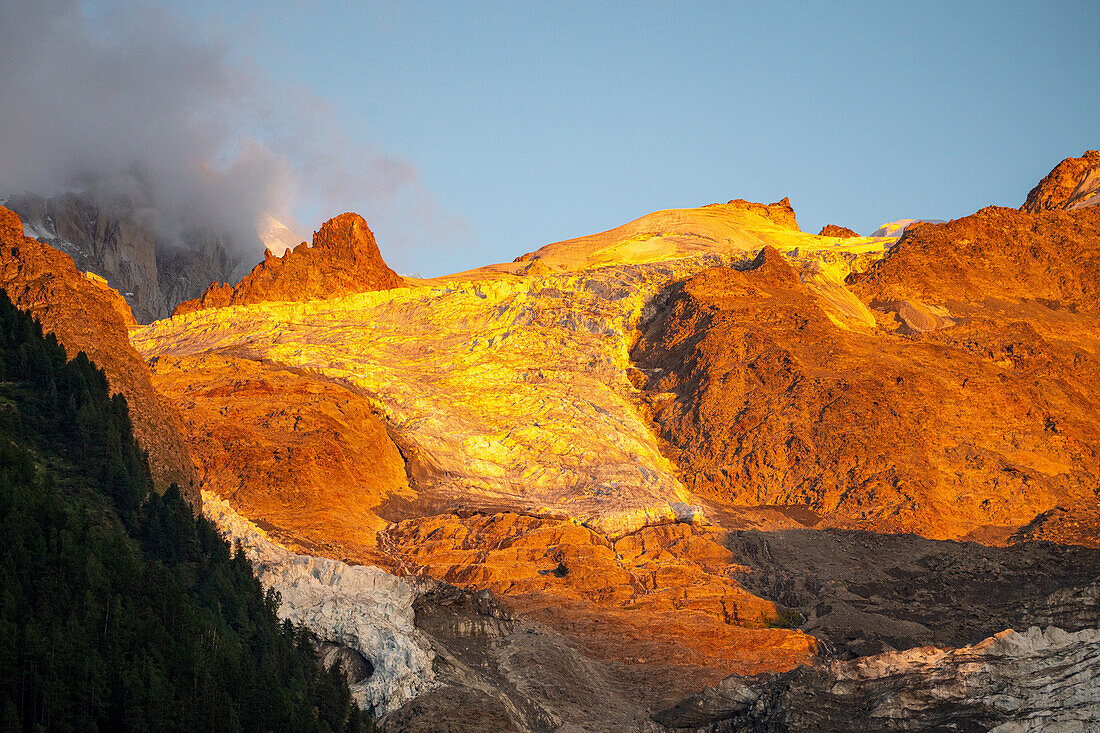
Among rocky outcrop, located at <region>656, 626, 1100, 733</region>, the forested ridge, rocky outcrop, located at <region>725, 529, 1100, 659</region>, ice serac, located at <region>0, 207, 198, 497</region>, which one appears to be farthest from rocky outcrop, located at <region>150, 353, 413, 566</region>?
rocky outcrop, located at <region>656, 626, 1100, 733</region>

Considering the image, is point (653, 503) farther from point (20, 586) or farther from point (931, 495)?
point (20, 586)

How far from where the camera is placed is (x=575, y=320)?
134750 mm

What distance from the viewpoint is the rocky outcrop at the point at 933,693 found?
187 feet

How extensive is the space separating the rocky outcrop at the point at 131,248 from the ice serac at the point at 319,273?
3874mm

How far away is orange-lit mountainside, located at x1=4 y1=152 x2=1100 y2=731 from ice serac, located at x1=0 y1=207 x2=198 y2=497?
41cm

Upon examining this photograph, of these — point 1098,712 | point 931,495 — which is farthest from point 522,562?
point 1098,712

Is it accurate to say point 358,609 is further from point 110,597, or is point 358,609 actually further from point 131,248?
point 131,248

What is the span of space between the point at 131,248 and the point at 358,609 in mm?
75160

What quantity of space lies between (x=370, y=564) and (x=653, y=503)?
26809 mm

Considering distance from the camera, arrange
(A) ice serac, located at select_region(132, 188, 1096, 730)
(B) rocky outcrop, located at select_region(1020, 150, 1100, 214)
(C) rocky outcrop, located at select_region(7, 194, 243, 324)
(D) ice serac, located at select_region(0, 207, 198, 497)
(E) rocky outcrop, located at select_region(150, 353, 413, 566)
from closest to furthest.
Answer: (D) ice serac, located at select_region(0, 207, 198, 497) < (A) ice serac, located at select_region(132, 188, 1096, 730) < (E) rocky outcrop, located at select_region(150, 353, 413, 566) < (C) rocky outcrop, located at select_region(7, 194, 243, 324) < (B) rocky outcrop, located at select_region(1020, 150, 1100, 214)

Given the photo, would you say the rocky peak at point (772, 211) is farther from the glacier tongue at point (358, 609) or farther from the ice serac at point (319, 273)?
the glacier tongue at point (358, 609)

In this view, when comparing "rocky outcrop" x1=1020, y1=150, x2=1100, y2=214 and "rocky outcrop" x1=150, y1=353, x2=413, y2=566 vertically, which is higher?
"rocky outcrop" x1=1020, y1=150, x2=1100, y2=214

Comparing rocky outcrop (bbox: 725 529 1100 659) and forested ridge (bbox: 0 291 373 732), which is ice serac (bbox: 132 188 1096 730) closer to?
rocky outcrop (bbox: 725 529 1100 659)

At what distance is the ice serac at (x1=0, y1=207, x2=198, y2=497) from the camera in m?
62.8
